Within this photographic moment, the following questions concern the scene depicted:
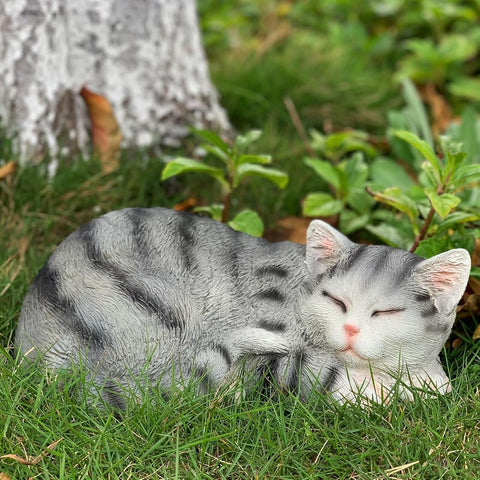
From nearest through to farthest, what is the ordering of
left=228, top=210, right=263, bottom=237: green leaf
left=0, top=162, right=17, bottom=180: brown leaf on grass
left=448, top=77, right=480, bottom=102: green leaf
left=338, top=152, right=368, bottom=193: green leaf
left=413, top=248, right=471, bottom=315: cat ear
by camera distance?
left=413, top=248, right=471, bottom=315: cat ear
left=228, top=210, right=263, bottom=237: green leaf
left=0, top=162, right=17, bottom=180: brown leaf on grass
left=338, top=152, right=368, bottom=193: green leaf
left=448, top=77, right=480, bottom=102: green leaf

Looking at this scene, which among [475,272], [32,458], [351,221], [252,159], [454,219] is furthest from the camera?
[351,221]

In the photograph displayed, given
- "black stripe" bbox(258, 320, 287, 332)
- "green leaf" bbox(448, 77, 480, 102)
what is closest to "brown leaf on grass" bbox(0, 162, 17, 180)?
"black stripe" bbox(258, 320, 287, 332)

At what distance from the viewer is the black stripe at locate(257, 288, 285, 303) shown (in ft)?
7.30

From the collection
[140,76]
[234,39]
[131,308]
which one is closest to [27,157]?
[140,76]

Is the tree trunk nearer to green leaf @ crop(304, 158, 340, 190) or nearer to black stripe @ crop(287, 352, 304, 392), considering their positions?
green leaf @ crop(304, 158, 340, 190)

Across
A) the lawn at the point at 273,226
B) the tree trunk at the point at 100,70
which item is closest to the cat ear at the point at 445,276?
the lawn at the point at 273,226

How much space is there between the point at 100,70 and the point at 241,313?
1.82 m

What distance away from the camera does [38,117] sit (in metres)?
3.31

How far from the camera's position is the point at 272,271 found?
7.45 ft

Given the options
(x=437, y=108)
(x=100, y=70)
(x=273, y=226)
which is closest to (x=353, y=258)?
(x=273, y=226)

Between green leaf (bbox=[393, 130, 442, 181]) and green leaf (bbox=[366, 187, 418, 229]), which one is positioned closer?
green leaf (bbox=[393, 130, 442, 181])

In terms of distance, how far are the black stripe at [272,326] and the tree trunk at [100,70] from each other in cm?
162

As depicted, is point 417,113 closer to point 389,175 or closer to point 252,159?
point 389,175

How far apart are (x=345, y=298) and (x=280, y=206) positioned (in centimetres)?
143
